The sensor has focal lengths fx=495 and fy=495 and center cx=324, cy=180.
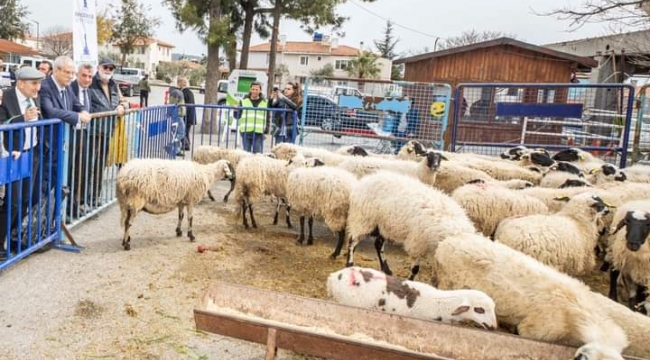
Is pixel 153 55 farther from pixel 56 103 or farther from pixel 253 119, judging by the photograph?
pixel 56 103

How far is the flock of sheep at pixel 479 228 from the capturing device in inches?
137

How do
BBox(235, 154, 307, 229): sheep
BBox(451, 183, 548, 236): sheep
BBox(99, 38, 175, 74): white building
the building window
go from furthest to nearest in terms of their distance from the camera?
BBox(99, 38, 175, 74): white building → the building window → BBox(235, 154, 307, 229): sheep → BBox(451, 183, 548, 236): sheep

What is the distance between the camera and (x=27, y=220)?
5117 millimetres

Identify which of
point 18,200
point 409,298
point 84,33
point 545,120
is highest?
point 84,33

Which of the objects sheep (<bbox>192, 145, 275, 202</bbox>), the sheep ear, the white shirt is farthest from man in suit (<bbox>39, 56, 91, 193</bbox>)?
the sheep ear

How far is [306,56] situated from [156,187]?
7195cm

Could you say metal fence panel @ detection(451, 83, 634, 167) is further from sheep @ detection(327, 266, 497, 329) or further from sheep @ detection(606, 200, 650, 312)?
sheep @ detection(327, 266, 497, 329)

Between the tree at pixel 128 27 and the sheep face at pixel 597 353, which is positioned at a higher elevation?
the tree at pixel 128 27

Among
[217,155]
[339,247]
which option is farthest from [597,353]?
[217,155]

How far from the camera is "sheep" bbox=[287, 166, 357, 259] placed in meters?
6.01

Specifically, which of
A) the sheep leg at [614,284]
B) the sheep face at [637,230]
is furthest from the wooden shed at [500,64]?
the sheep face at [637,230]

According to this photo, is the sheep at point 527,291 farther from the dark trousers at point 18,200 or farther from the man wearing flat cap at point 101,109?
the man wearing flat cap at point 101,109

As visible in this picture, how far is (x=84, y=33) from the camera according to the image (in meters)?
7.05

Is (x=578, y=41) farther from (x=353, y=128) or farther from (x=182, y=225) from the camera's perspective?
(x=182, y=225)
